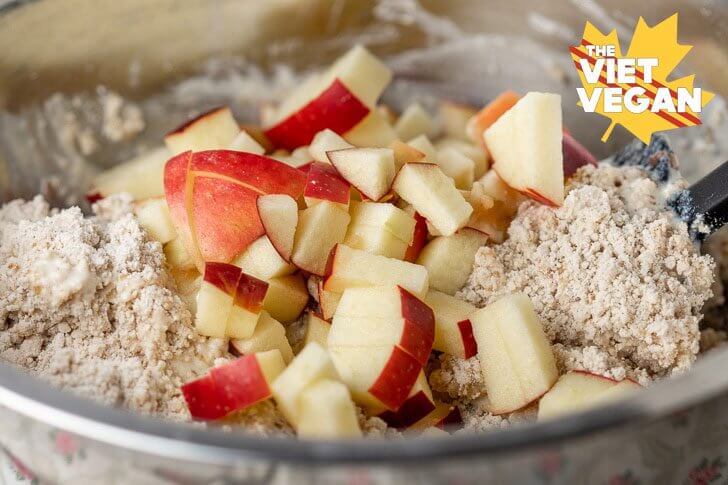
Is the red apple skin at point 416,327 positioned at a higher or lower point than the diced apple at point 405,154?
lower

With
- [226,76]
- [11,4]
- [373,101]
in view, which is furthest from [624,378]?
[11,4]

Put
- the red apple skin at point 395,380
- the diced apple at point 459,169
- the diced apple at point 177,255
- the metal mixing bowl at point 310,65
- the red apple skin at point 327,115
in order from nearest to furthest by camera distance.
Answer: the metal mixing bowl at point 310,65 < the red apple skin at point 395,380 < the diced apple at point 177,255 < the diced apple at point 459,169 < the red apple skin at point 327,115

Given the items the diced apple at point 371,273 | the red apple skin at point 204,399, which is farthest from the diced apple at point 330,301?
the red apple skin at point 204,399

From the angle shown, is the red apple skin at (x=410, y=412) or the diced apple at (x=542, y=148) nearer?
the red apple skin at (x=410, y=412)

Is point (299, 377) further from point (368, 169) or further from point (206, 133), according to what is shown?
point (206, 133)

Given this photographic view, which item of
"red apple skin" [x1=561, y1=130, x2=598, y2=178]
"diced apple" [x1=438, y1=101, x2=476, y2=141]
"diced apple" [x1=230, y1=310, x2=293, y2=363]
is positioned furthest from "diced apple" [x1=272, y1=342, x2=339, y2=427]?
"diced apple" [x1=438, y1=101, x2=476, y2=141]

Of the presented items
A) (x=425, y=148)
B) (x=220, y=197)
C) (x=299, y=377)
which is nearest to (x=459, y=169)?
(x=425, y=148)

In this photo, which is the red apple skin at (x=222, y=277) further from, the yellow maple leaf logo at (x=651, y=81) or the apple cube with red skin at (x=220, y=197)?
the yellow maple leaf logo at (x=651, y=81)
